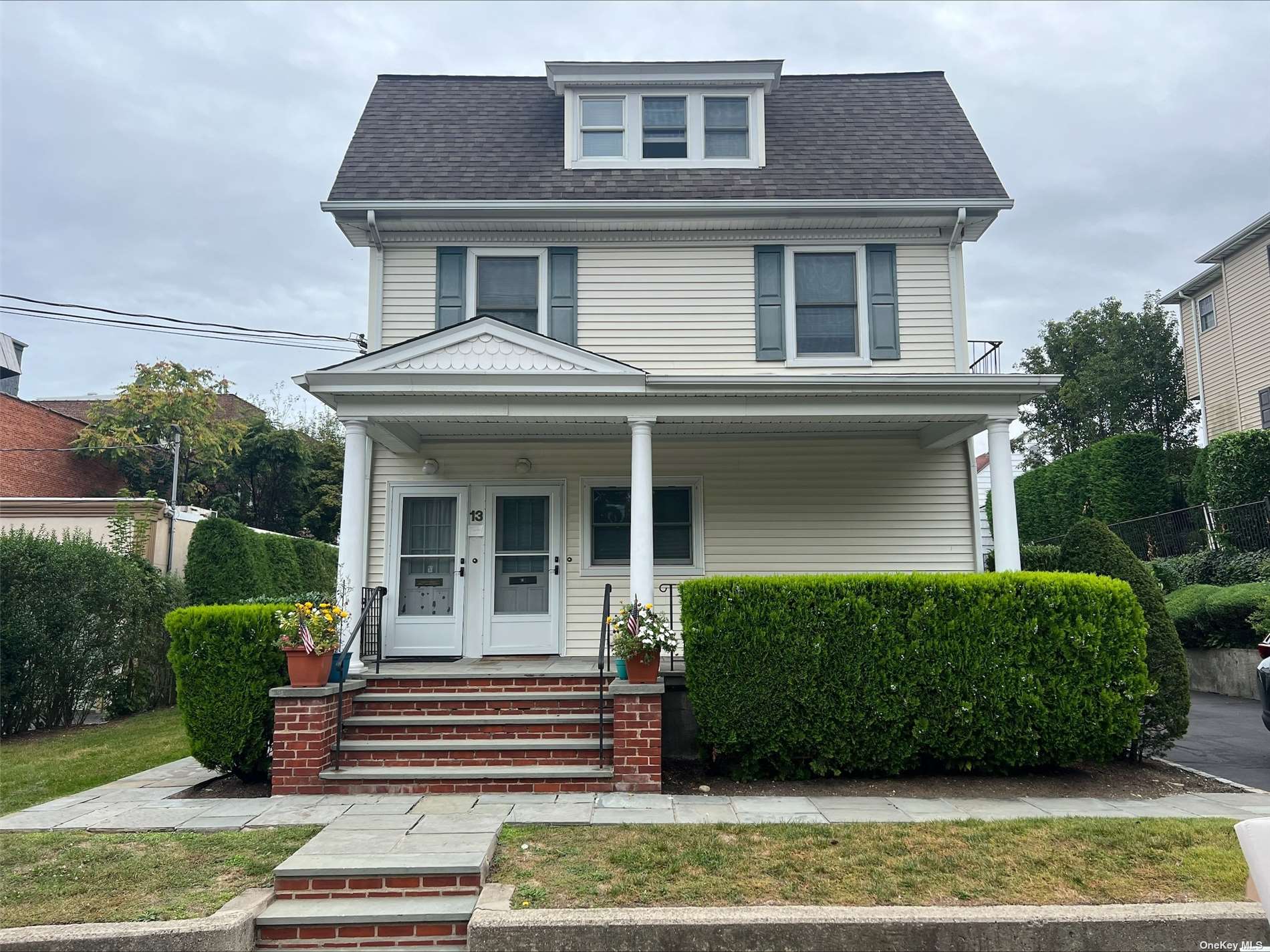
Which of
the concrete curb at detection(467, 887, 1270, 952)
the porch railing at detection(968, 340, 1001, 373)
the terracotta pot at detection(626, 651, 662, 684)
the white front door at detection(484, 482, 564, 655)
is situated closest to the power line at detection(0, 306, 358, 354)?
the white front door at detection(484, 482, 564, 655)

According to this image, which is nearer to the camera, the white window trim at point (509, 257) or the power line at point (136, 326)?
the white window trim at point (509, 257)

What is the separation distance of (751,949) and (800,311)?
7365mm

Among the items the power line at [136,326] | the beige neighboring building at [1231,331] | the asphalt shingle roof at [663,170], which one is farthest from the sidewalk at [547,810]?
the beige neighboring building at [1231,331]

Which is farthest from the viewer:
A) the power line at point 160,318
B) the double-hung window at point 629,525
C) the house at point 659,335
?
the power line at point 160,318

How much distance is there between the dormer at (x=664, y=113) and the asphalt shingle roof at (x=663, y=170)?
0.25 m

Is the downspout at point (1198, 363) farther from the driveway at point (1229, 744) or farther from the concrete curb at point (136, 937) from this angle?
the concrete curb at point (136, 937)

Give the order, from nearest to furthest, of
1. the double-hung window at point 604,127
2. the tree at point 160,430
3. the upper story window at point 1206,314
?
1. the double-hung window at point 604,127
2. the upper story window at point 1206,314
3. the tree at point 160,430

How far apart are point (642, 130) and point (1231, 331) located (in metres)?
18.2

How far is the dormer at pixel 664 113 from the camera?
1016 centimetres

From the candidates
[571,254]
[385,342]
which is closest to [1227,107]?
[571,254]

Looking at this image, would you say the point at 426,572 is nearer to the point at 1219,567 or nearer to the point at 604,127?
the point at 604,127

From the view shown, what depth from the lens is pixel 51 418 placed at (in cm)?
2198

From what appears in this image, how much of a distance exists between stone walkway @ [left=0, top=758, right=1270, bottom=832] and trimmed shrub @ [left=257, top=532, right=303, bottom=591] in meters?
7.76

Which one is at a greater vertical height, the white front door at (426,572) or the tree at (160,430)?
the tree at (160,430)
